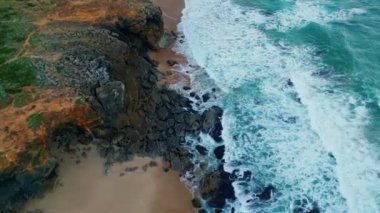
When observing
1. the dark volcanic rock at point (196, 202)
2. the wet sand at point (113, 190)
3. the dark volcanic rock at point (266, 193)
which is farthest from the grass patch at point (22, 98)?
the dark volcanic rock at point (266, 193)

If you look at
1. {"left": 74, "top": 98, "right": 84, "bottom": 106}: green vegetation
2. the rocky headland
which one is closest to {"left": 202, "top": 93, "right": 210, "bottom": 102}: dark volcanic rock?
the rocky headland

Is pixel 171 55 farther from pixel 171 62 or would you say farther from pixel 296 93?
pixel 296 93

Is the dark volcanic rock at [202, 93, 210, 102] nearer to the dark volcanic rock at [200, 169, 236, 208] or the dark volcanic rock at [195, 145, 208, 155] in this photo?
the dark volcanic rock at [195, 145, 208, 155]

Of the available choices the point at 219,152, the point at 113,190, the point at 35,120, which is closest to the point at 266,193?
the point at 219,152

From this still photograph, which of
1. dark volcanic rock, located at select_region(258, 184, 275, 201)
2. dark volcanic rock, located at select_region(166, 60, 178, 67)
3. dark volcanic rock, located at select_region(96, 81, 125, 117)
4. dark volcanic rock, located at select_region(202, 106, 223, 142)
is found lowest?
dark volcanic rock, located at select_region(258, 184, 275, 201)

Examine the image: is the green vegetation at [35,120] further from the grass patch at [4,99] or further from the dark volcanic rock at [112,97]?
the dark volcanic rock at [112,97]

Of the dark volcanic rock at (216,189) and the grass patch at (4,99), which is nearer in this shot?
the grass patch at (4,99)
